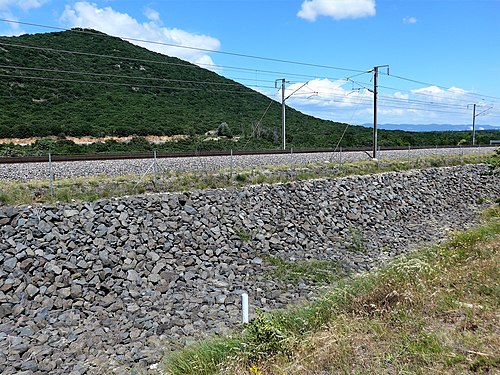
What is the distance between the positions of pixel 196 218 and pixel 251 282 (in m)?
3.06

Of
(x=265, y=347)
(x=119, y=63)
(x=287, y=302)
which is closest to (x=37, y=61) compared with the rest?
(x=119, y=63)

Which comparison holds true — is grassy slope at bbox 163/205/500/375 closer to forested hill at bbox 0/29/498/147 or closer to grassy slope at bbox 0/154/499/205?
grassy slope at bbox 0/154/499/205

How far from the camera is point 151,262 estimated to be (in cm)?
1231

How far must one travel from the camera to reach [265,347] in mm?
5648

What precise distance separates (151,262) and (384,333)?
820cm

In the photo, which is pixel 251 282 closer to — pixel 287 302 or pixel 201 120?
pixel 287 302

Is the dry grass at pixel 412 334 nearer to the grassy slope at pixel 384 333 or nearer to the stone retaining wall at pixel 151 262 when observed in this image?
the grassy slope at pixel 384 333

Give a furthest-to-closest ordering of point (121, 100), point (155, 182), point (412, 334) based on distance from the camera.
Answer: point (121, 100) < point (155, 182) < point (412, 334)

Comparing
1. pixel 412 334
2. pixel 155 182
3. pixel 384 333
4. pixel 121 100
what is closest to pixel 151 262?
pixel 155 182

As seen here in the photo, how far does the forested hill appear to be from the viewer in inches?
1731

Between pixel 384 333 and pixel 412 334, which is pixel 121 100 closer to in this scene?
pixel 384 333

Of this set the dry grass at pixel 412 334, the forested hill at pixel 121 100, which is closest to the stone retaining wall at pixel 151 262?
the dry grass at pixel 412 334

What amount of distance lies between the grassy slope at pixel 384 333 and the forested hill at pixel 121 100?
1339 inches

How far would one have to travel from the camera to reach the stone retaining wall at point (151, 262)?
30.7ft
